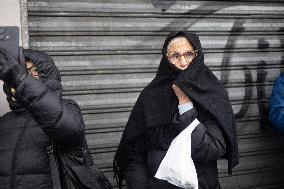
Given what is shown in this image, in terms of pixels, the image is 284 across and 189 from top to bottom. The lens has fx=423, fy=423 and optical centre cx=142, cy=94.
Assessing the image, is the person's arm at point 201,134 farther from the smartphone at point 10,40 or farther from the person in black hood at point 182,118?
the smartphone at point 10,40

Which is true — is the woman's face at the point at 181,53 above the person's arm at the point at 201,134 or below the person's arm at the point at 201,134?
above

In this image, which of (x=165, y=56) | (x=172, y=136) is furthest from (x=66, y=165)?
(x=165, y=56)

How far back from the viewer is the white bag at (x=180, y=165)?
256 centimetres

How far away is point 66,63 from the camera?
3.77 meters

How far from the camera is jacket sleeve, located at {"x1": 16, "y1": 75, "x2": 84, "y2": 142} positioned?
6.72 ft

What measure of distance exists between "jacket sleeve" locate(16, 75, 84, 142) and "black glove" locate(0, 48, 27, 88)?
0.03m

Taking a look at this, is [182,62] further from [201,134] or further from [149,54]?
[149,54]

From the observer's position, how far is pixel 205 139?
2.63 m

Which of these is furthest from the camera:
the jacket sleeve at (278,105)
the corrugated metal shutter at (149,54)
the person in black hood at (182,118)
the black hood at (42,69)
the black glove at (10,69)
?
the jacket sleeve at (278,105)

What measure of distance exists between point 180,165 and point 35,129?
890 millimetres

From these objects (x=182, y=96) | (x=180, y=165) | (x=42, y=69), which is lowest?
(x=180, y=165)

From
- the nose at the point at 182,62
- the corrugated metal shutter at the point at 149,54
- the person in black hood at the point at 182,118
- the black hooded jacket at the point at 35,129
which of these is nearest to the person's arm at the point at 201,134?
the person in black hood at the point at 182,118

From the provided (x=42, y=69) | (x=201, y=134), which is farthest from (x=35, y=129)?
(x=201, y=134)

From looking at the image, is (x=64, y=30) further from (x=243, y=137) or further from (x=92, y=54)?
(x=243, y=137)
